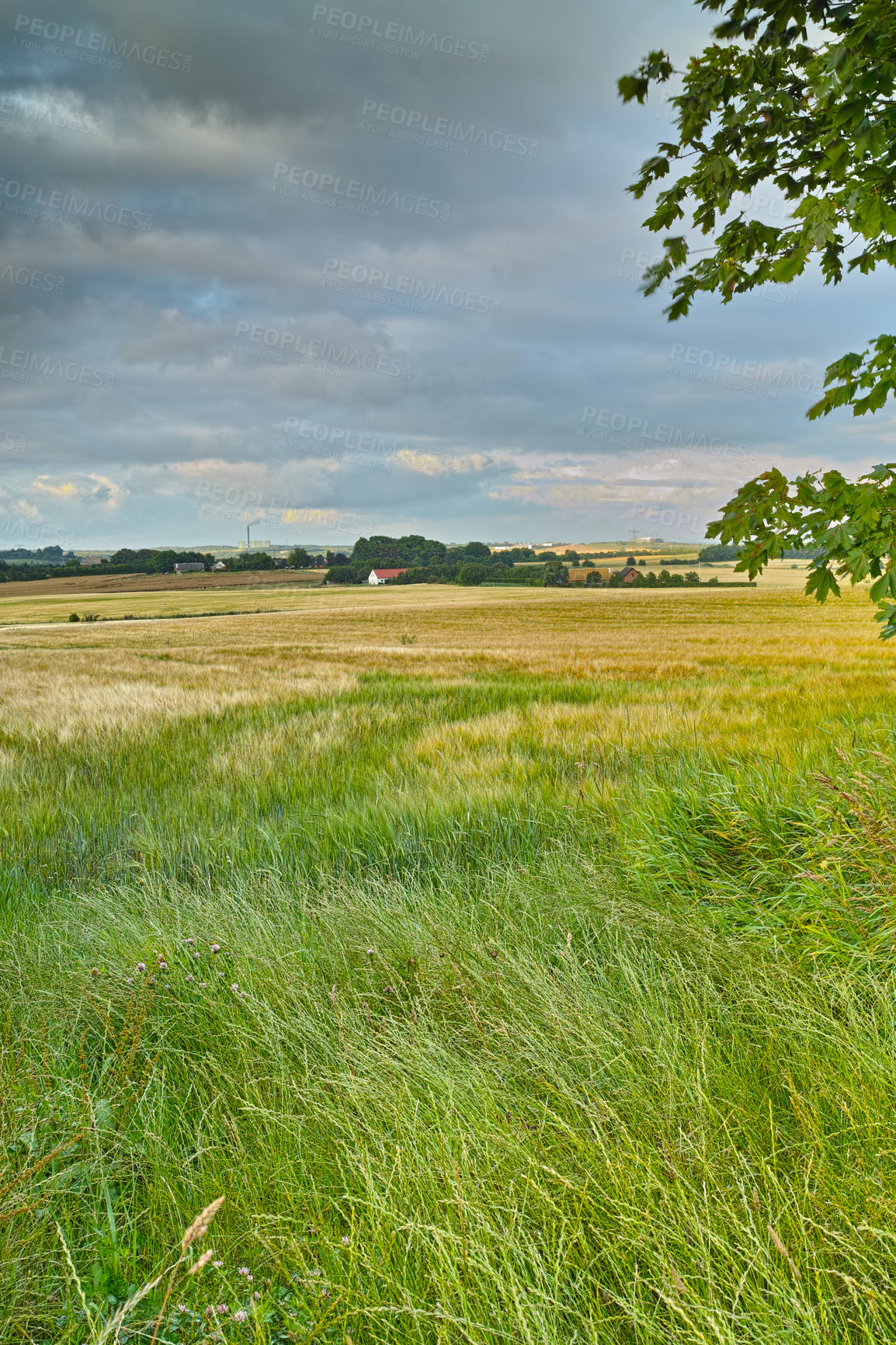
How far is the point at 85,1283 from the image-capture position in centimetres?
124

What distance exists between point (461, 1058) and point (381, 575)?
115 m

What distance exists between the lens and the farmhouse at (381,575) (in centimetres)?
11325

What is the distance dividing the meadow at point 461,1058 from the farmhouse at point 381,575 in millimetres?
109890

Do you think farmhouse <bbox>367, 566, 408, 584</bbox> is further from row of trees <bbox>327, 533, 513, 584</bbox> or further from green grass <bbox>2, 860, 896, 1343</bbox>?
green grass <bbox>2, 860, 896, 1343</bbox>

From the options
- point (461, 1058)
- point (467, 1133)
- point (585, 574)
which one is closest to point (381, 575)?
point (585, 574)

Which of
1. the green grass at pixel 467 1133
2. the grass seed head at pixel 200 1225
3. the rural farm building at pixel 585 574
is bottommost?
the green grass at pixel 467 1133

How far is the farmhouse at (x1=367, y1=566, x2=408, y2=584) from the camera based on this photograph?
113 metres

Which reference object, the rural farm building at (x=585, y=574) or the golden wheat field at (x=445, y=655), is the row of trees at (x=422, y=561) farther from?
the golden wheat field at (x=445, y=655)

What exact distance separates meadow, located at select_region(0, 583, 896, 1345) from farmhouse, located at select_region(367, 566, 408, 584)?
109890 mm

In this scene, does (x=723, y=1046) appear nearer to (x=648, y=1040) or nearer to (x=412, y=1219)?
(x=648, y=1040)

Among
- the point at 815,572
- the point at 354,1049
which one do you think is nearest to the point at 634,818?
the point at 815,572

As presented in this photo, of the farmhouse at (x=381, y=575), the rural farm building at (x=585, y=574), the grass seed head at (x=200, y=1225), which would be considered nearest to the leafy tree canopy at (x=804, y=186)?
the grass seed head at (x=200, y=1225)

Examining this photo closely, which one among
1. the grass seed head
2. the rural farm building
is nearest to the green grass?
the grass seed head

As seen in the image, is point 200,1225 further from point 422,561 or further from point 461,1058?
point 422,561
